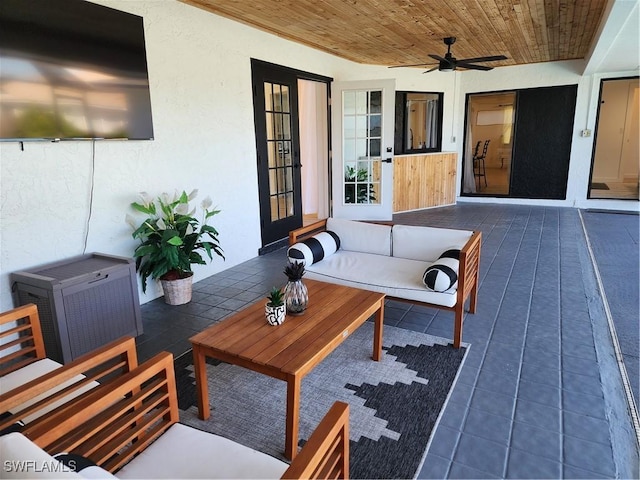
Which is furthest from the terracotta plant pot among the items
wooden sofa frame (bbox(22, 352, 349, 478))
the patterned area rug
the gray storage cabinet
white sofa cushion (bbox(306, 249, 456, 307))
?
wooden sofa frame (bbox(22, 352, 349, 478))

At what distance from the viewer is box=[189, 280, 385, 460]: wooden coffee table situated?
5.47 feet

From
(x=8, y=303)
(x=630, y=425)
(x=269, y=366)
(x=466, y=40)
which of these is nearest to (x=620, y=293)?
(x=630, y=425)

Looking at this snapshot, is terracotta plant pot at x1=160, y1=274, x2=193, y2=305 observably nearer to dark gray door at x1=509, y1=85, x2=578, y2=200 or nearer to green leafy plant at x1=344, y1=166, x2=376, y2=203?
green leafy plant at x1=344, y1=166, x2=376, y2=203

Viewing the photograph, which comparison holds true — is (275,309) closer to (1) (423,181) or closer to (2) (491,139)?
(1) (423,181)

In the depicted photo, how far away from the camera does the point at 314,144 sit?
255 inches

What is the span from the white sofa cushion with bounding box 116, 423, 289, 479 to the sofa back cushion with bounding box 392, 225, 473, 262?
7.05ft

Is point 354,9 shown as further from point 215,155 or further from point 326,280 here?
point 326,280

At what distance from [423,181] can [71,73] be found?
5.90 metres

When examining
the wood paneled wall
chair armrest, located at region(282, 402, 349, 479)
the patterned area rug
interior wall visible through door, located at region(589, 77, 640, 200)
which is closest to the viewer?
chair armrest, located at region(282, 402, 349, 479)

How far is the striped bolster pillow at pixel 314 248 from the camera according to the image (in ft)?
9.79

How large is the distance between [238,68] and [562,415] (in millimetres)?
3913

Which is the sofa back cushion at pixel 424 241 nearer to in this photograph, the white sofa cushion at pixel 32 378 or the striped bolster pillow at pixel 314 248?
the striped bolster pillow at pixel 314 248

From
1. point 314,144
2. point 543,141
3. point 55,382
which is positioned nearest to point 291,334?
point 55,382

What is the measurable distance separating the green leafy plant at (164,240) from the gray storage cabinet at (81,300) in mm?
337
